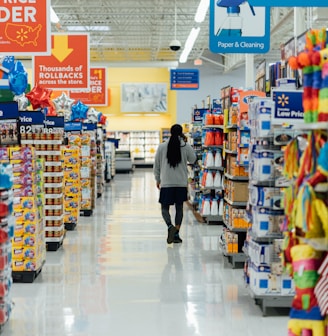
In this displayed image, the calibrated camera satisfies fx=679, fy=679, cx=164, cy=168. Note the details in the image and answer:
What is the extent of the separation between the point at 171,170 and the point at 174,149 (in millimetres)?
316

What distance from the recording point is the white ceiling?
72.4 feet

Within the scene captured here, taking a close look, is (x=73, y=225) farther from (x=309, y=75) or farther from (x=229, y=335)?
(x=309, y=75)

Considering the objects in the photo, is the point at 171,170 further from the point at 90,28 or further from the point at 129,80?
the point at 129,80

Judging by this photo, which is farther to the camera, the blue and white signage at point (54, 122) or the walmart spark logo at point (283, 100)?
the blue and white signage at point (54, 122)

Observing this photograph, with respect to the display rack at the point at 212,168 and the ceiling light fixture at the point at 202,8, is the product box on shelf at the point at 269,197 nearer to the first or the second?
the display rack at the point at 212,168

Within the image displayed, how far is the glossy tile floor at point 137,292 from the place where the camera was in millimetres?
5859

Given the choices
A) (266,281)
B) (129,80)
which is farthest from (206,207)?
(129,80)

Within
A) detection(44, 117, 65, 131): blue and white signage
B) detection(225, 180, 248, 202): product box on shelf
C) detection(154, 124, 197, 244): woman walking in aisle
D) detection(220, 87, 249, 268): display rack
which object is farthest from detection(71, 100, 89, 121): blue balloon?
detection(225, 180, 248, 202): product box on shelf

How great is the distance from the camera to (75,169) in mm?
12438

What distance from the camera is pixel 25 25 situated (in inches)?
339

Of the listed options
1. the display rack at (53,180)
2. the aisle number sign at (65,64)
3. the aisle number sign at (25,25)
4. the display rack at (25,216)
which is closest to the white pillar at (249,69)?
the aisle number sign at (65,64)

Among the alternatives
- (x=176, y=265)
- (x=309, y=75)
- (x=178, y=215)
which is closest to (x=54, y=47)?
(x=178, y=215)

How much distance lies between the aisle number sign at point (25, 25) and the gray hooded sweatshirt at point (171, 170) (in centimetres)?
251

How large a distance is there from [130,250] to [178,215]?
975 millimetres
